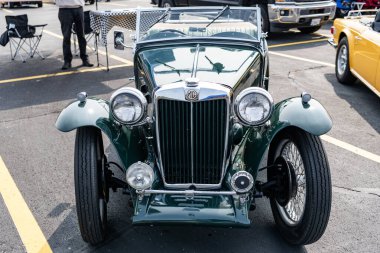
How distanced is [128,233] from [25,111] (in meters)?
3.52

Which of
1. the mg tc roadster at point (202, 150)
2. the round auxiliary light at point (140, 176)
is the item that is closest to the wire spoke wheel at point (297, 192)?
the mg tc roadster at point (202, 150)

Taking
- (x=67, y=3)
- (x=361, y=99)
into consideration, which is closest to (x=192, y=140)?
(x=361, y=99)

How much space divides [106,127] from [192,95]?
0.75m

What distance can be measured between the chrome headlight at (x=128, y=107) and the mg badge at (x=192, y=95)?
1.12 feet

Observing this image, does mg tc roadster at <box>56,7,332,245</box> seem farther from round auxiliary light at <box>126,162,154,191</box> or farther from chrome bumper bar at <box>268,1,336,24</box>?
chrome bumper bar at <box>268,1,336,24</box>

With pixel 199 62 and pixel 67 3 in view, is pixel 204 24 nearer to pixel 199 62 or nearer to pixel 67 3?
pixel 199 62

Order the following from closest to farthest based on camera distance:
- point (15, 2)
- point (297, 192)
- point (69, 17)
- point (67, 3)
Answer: point (297, 192)
point (67, 3)
point (69, 17)
point (15, 2)

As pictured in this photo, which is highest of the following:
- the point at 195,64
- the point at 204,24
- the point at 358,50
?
the point at 204,24

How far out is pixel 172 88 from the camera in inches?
113

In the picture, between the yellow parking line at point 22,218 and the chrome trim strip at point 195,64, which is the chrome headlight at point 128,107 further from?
the yellow parking line at point 22,218

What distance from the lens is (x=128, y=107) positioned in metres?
2.98

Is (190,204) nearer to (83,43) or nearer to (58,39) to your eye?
(83,43)

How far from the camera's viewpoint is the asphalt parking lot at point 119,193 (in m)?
3.23

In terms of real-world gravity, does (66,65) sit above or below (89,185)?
below
